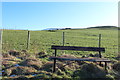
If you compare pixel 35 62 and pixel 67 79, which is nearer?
pixel 67 79

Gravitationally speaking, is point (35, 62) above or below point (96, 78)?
above

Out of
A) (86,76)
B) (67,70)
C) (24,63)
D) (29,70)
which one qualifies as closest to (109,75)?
(86,76)

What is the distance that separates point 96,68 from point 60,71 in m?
1.37

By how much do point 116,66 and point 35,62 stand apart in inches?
136

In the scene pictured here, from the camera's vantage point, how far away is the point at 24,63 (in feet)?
20.4

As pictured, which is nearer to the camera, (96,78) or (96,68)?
(96,78)

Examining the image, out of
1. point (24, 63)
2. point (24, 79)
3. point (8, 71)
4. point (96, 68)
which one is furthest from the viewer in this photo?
point (24, 63)

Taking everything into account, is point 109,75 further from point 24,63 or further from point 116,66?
point 24,63

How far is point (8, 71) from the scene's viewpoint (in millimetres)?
5164

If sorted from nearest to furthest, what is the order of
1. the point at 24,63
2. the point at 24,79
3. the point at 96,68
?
the point at 24,79
the point at 96,68
the point at 24,63

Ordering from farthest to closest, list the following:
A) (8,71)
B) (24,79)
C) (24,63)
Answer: (24,63) < (8,71) < (24,79)

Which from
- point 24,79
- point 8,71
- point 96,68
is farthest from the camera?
point 96,68

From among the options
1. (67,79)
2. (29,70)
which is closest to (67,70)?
(67,79)

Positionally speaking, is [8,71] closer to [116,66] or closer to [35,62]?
[35,62]
